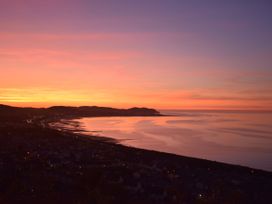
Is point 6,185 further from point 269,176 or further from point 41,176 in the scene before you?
point 269,176

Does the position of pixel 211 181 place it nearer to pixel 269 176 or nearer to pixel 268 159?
pixel 269 176

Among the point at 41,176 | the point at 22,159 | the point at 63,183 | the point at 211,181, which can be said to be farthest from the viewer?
the point at 22,159

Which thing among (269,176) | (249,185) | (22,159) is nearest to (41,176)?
(22,159)

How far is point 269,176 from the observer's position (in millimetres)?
26531

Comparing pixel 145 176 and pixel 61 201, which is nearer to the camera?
Answer: pixel 61 201

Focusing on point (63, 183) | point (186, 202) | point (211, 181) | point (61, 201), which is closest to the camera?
point (61, 201)

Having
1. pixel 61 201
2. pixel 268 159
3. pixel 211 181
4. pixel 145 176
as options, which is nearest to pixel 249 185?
pixel 211 181

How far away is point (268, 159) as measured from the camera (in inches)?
1561

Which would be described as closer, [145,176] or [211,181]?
[145,176]

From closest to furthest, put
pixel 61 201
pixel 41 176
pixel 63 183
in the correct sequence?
pixel 61 201 < pixel 63 183 < pixel 41 176

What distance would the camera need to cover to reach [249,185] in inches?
864

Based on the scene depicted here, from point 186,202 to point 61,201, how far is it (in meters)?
4.93

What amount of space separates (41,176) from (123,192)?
4562 mm

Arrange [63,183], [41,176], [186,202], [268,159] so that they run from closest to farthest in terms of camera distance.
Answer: [186,202] < [63,183] < [41,176] < [268,159]
